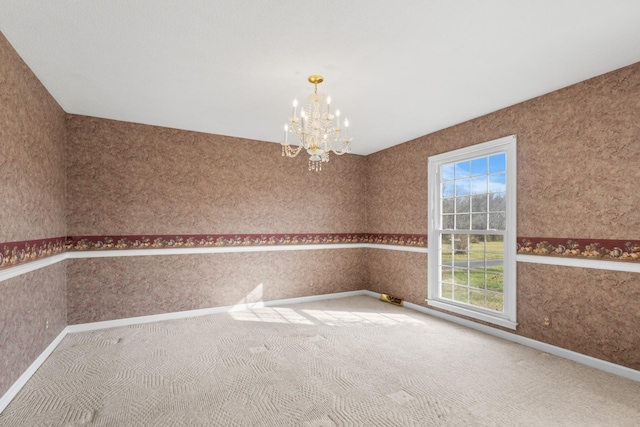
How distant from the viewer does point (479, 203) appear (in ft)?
13.6

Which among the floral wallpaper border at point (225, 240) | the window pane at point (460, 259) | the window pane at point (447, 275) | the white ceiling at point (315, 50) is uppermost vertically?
the white ceiling at point (315, 50)

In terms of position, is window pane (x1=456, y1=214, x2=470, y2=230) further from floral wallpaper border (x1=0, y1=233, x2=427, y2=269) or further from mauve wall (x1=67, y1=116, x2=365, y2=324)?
mauve wall (x1=67, y1=116, x2=365, y2=324)

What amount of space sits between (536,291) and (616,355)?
0.79m

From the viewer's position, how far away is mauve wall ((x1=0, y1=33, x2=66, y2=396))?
7.85ft

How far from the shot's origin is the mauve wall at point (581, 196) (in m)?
2.79

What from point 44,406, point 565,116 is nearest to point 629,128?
point 565,116

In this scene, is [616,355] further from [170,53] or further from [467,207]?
[170,53]

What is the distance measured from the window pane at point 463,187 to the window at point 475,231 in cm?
1

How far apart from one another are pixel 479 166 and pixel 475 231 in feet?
2.74

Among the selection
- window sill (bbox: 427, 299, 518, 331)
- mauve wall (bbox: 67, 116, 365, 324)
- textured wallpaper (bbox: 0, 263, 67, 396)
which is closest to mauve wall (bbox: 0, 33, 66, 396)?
textured wallpaper (bbox: 0, 263, 67, 396)

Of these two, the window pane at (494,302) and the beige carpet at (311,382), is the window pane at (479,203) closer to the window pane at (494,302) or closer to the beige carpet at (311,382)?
the window pane at (494,302)

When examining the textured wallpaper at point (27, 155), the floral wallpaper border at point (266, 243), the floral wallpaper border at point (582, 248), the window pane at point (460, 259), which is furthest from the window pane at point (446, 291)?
the textured wallpaper at point (27, 155)

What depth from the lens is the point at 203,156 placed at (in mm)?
4711

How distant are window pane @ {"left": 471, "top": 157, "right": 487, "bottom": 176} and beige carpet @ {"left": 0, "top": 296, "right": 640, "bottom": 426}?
1987 millimetres
